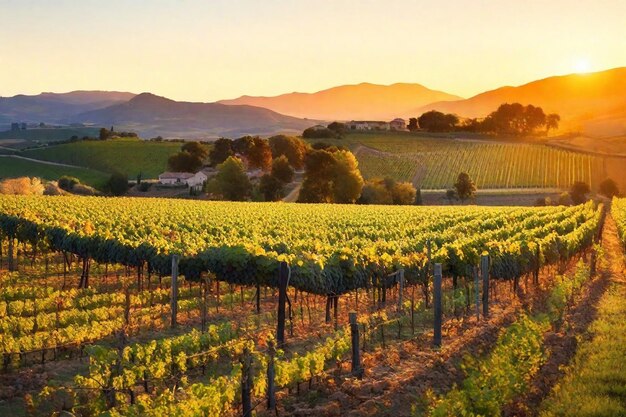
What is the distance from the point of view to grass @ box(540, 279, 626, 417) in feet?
34.4

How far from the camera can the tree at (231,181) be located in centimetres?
8206

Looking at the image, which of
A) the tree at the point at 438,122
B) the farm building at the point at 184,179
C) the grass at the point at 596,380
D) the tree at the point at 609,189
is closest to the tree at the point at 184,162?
the farm building at the point at 184,179

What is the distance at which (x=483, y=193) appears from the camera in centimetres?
9175

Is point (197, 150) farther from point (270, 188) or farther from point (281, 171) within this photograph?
point (270, 188)

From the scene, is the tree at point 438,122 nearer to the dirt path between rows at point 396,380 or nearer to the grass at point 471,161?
the grass at point 471,161

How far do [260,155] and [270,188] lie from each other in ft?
81.9

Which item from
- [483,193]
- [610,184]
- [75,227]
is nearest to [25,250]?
[75,227]

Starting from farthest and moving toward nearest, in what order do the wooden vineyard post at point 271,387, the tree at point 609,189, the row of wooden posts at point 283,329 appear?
the tree at point 609,189 < the wooden vineyard post at point 271,387 < the row of wooden posts at point 283,329

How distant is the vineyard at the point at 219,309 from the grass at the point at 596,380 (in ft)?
10.5

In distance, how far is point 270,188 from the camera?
84188 millimetres

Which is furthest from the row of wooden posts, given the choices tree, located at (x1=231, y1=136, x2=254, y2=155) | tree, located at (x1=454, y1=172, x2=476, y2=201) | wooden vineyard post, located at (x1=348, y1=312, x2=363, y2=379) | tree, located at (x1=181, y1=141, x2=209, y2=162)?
tree, located at (x1=181, y1=141, x2=209, y2=162)

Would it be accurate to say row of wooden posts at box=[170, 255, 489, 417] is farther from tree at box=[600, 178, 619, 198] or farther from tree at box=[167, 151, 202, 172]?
tree at box=[167, 151, 202, 172]

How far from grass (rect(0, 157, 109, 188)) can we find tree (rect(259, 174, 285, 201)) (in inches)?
1203

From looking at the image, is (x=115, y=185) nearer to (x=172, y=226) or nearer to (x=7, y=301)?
(x=172, y=226)
